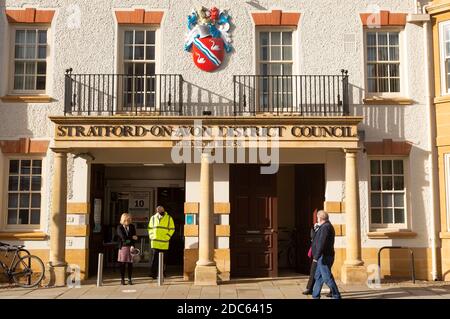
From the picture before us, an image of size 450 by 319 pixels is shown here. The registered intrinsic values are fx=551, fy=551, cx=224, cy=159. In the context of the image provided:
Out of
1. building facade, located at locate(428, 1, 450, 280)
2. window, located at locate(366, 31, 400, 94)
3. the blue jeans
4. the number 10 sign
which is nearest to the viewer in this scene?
the blue jeans

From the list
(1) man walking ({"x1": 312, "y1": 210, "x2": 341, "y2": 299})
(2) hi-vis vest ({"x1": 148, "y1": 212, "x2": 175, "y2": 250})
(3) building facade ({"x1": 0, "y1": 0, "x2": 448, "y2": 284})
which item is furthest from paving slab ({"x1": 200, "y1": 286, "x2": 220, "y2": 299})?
(1) man walking ({"x1": 312, "y1": 210, "x2": 341, "y2": 299})

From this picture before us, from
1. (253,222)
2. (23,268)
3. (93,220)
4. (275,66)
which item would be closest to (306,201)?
(253,222)

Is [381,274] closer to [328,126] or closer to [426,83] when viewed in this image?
[328,126]

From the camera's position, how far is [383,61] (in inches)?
539

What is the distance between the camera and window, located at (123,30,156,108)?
13.5 meters

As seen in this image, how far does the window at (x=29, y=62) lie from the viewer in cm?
1348

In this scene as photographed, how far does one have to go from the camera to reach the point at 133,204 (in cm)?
1606

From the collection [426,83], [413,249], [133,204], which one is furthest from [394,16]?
[133,204]

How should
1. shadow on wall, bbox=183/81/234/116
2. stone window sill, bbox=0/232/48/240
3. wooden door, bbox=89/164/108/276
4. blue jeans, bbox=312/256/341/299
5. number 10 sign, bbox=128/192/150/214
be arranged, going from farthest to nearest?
number 10 sign, bbox=128/192/150/214 → wooden door, bbox=89/164/108/276 → shadow on wall, bbox=183/81/234/116 → stone window sill, bbox=0/232/48/240 → blue jeans, bbox=312/256/341/299

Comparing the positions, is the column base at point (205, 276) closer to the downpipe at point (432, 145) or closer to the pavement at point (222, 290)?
the pavement at point (222, 290)

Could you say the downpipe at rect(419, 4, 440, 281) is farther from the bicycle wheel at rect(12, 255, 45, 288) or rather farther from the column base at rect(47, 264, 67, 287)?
the bicycle wheel at rect(12, 255, 45, 288)

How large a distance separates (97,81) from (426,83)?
800cm

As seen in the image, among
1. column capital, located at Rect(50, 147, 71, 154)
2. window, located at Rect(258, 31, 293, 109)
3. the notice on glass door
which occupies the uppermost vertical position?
window, located at Rect(258, 31, 293, 109)

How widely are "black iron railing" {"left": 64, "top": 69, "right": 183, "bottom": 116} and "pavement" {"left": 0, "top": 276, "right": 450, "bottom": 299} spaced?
4042 millimetres
